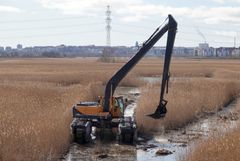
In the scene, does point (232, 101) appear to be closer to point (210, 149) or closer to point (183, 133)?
point (183, 133)

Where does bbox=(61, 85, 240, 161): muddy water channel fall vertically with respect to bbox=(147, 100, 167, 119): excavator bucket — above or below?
below

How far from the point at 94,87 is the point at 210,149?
709 inches

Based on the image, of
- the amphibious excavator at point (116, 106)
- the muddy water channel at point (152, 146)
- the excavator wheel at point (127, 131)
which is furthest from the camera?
the amphibious excavator at point (116, 106)

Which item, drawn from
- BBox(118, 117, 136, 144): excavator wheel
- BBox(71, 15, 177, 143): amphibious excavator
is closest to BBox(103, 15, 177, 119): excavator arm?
BBox(71, 15, 177, 143): amphibious excavator

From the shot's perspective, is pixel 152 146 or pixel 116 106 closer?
pixel 152 146

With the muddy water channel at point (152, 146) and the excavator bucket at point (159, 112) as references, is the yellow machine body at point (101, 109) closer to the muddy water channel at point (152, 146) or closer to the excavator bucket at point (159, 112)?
the muddy water channel at point (152, 146)

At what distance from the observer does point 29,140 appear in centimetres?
1257

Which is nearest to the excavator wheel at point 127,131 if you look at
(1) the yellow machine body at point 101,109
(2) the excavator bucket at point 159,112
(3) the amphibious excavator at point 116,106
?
(3) the amphibious excavator at point 116,106

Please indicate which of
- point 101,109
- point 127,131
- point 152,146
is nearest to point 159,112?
point 152,146

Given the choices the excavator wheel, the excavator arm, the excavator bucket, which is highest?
the excavator arm

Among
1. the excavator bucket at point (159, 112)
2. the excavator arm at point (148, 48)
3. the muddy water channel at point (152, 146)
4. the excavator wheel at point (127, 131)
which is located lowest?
the muddy water channel at point (152, 146)

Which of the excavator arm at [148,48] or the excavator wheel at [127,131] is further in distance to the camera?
the excavator arm at [148,48]

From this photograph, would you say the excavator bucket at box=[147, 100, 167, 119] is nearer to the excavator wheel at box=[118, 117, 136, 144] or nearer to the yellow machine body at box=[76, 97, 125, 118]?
the excavator wheel at box=[118, 117, 136, 144]

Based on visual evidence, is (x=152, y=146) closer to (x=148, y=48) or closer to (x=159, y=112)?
(x=159, y=112)
